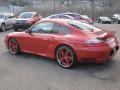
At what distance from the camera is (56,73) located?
6316 mm

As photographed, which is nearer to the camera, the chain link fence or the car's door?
the car's door

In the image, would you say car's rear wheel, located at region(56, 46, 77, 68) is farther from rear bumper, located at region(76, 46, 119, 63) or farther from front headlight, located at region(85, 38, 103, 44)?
front headlight, located at region(85, 38, 103, 44)

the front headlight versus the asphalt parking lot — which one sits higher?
the front headlight

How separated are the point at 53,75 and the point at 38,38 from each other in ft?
5.37

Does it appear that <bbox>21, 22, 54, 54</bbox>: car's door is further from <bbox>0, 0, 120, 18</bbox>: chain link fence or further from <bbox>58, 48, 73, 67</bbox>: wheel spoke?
<bbox>0, 0, 120, 18</bbox>: chain link fence

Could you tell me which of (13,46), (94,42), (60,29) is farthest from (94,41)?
(13,46)

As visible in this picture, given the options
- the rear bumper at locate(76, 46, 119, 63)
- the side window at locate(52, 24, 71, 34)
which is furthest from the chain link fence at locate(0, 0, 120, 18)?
the rear bumper at locate(76, 46, 119, 63)

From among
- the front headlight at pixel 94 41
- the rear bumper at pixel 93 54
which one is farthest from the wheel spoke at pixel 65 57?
the front headlight at pixel 94 41

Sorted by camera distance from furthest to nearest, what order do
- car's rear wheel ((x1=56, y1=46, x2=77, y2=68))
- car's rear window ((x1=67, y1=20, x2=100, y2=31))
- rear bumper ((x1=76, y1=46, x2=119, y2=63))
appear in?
Answer: 1. car's rear window ((x1=67, y1=20, x2=100, y2=31))
2. car's rear wheel ((x1=56, y1=46, x2=77, y2=68))
3. rear bumper ((x1=76, y1=46, x2=119, y2=63))

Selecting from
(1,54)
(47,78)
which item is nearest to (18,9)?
(1,54)

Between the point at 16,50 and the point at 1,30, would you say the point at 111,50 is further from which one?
the point at 1,30

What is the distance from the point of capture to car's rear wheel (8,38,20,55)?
27.1 feet

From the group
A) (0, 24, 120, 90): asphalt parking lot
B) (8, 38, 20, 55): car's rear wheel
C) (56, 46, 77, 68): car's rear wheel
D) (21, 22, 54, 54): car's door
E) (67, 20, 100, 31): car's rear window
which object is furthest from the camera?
(8, 38, 20, 55): car's rear wheel

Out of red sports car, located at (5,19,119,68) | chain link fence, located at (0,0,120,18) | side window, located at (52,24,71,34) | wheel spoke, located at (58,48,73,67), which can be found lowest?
wheel spoke, located at (58,48,73,67)
